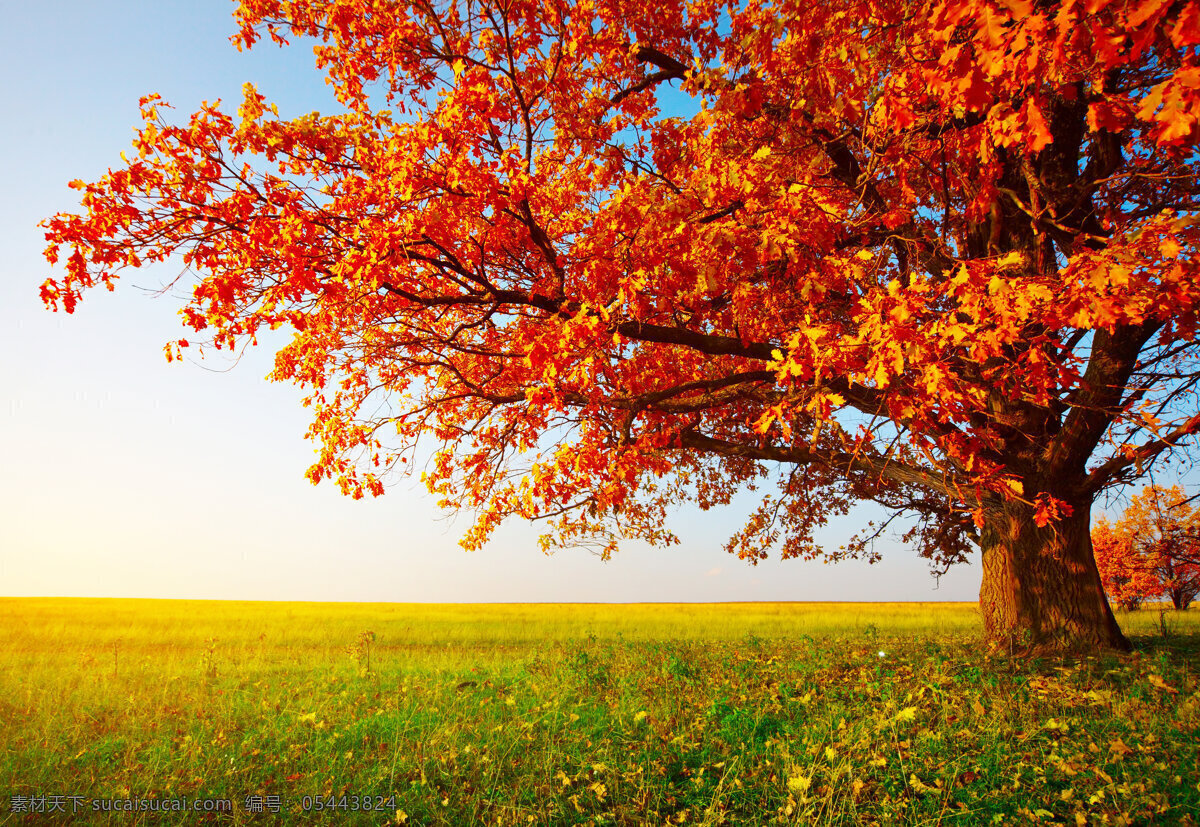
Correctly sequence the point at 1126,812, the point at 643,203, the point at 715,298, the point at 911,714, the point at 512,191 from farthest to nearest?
the point at 715,298
the point at 643,203
the point at 512,191
the point at 911,714
the point at 1126,812

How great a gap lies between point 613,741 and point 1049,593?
995 centimetres

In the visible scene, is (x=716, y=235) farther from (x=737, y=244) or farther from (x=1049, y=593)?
(x=1049, y=593)

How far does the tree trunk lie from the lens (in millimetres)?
11297

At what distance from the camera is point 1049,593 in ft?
38.0

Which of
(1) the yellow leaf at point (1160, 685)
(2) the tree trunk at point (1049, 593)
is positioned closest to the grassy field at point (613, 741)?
(1) the yellow leaf at point (1160, 685)

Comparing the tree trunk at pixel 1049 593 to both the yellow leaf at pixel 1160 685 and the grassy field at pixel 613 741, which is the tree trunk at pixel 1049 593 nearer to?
the grassy field at pixel 613 741

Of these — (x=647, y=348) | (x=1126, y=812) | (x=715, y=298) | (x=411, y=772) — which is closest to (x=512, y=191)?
(x=715, y=298)

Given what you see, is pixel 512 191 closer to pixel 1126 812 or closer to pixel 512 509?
pixel 512 509

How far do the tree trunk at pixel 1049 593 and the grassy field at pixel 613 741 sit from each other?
0.93 metres

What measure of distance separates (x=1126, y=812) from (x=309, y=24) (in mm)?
13564

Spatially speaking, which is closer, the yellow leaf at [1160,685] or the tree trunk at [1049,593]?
the yellow leaf at [1160,685]

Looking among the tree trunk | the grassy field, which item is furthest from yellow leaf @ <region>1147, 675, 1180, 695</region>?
the tree trunk

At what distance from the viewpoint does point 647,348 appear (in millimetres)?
12875

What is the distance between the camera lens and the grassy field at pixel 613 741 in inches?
197
